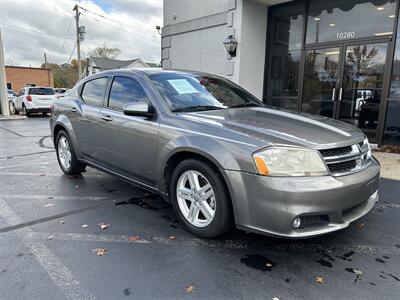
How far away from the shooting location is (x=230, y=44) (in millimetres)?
9461

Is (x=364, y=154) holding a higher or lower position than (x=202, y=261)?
higher

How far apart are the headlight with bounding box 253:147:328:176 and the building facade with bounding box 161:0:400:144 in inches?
244

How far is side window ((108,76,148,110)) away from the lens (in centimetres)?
390

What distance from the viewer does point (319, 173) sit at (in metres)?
2.66

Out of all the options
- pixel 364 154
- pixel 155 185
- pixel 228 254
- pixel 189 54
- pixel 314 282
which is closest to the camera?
pixel 314 282

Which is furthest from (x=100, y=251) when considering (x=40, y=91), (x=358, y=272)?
(x=40, y=91)

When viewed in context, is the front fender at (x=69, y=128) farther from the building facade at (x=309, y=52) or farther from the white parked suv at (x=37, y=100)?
the white parked suv at (x=37, y=100)

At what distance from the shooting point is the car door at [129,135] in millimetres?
3613

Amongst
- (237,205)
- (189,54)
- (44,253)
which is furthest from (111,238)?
(189,54)

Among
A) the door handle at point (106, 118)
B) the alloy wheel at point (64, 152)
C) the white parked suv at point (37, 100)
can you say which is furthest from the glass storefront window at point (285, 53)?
the white parked suv at point (37, 100)

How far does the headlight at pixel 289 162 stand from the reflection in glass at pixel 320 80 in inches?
259

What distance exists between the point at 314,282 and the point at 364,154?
1387 mm

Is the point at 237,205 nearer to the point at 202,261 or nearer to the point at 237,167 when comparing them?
the point at 237,167

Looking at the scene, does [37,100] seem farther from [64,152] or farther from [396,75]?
[396,75]
